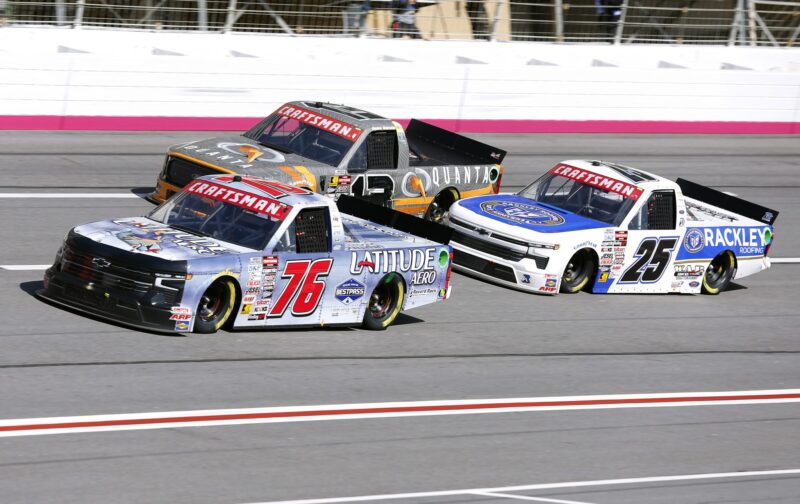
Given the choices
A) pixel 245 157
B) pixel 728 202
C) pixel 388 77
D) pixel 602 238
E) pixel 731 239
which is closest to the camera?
pixel 602 238

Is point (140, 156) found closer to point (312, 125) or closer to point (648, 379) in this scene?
point (312, 125)

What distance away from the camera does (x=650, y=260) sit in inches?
630

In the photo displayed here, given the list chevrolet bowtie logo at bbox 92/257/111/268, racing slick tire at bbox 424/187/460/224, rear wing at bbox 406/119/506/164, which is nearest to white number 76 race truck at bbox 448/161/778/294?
racing slick tire at bbox 424/187/460/224

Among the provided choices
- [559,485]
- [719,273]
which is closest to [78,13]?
[719,273]

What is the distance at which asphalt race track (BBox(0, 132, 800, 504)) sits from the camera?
28.6 ft

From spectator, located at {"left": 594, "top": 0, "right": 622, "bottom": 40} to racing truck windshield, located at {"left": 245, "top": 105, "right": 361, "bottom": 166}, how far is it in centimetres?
1285

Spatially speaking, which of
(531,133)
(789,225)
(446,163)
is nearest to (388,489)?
(446,163)

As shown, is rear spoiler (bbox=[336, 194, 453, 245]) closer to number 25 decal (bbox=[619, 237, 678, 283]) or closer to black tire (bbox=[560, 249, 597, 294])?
black tire (bbox=[560, 249, 597, 294])

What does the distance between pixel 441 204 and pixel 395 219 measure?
11.8 ft

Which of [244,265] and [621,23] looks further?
[621,23]

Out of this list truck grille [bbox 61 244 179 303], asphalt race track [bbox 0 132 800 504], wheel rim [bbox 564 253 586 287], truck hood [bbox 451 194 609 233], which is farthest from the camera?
wheel rim [bbox 564 253 586 287]

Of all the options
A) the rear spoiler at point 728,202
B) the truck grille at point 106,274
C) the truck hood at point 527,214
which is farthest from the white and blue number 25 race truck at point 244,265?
the rear spoiler at point 728,202

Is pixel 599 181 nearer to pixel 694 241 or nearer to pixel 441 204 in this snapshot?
pixel 694 241

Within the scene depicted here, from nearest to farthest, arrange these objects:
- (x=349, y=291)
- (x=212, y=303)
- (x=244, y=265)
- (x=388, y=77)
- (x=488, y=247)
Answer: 1. (x=244, y=265)
2. (x=212, y=303)
3. (x=349, y=291)
4. (x=488, y=247)
5. (x=388, y=77)
